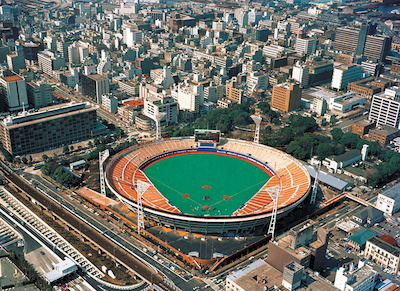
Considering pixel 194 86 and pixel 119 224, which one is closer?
pixel 119 224

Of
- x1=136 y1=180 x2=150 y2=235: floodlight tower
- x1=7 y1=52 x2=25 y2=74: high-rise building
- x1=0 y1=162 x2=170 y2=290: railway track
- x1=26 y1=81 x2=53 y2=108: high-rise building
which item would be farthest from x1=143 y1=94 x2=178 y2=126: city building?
x1=7 y1=52 x2=25 y2=74: high-rise building

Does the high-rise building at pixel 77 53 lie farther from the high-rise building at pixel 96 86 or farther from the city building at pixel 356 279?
the city building at pixel 356 279

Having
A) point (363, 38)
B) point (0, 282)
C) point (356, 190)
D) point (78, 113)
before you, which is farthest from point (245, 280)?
point (363, 38)

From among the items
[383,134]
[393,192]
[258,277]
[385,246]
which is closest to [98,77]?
→ [383,134]

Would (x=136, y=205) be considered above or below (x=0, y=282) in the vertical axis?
above

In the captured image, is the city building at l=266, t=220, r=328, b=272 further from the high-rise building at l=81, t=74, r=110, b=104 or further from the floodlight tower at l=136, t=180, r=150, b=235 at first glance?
the high-rise building at l=81, t=74, r=110, b=104

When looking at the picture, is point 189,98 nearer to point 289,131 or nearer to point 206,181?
point 289,131

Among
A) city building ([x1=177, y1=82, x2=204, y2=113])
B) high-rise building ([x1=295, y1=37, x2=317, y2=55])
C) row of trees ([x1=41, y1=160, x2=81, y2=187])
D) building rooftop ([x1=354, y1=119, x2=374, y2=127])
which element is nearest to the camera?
row of trees ([x1=41, y1=160, x2=81, y2=187])

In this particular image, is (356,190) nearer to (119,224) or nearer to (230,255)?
(230,255)
